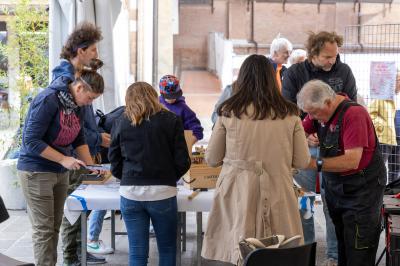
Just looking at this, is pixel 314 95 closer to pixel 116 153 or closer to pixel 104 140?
pixel 116 153

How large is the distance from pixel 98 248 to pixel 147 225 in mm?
1492

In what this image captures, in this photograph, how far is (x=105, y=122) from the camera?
478 centimetres

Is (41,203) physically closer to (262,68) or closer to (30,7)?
(262,68)

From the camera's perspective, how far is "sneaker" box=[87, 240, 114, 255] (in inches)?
193

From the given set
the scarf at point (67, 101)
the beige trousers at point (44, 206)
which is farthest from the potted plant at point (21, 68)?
the scarf at point (67, 101)

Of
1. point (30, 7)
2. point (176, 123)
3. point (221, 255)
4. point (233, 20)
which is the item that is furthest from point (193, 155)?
point (233, 20)

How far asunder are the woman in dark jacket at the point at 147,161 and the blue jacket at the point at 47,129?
0.31 meters

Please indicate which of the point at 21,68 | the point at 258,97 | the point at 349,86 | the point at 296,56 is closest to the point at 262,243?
the point at 258,97

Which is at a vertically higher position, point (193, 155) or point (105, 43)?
point (105, 43)

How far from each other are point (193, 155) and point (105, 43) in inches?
72.7

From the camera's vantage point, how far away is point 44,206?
3.64 metres

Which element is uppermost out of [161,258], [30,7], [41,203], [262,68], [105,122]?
[30,7]

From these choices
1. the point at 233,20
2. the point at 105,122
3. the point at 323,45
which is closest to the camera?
the point at 323,45

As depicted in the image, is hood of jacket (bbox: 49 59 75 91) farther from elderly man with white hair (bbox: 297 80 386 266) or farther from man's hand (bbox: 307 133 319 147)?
man's hand (bbox: 307 133 319 147)
